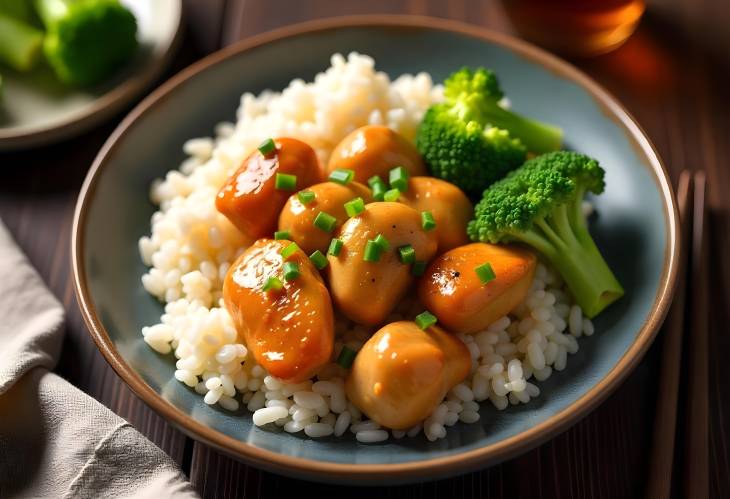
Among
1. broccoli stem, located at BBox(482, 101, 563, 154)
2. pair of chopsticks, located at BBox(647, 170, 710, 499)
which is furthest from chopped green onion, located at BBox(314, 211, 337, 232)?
pair of chopsticks, located at BBox(647, 170, 710, 499)

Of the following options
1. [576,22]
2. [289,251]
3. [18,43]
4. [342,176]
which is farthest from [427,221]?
[18,43]

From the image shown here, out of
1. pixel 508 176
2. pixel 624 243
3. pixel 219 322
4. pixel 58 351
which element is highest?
pixel 508 176

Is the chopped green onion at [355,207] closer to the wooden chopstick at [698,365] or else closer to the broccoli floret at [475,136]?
the broccoli floret at [475,136]

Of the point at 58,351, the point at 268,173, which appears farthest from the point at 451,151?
the point at 58,351

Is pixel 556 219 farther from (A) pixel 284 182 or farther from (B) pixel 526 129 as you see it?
(A) pixel 284 182

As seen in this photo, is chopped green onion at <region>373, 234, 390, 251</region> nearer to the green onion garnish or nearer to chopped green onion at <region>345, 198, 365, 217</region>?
chopped green onion at <region>345, 198, 365, 217</region>

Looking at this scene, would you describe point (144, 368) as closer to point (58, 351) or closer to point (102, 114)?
point (58, 351)

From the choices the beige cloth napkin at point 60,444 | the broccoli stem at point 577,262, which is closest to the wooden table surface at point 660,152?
the beige cloth napkin at point 60,444
